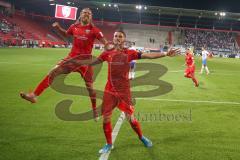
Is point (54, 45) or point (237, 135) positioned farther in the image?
point (54, 45)

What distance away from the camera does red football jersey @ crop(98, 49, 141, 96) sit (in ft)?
20.5

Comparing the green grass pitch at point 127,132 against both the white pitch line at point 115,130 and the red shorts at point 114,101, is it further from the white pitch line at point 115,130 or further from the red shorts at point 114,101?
the red shorts at point 114,101

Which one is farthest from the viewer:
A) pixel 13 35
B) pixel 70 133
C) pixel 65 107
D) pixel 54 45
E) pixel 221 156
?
pixel 54 45

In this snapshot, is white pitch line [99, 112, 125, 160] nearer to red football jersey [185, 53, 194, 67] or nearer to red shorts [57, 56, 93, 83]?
red shorts [57, 56, 93, 83]

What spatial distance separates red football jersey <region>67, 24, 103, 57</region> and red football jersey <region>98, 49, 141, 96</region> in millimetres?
1827

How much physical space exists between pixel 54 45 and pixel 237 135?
205 feet

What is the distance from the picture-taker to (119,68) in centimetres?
630

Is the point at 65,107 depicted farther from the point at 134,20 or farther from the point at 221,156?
the point at 134,20

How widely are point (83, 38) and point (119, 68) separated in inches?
82.0

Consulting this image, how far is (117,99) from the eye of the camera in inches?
249

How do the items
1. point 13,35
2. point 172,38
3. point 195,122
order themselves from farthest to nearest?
point 172,38 → point 13,35 → point 195,122

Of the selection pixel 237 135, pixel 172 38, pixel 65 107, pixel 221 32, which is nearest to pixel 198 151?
pixel 237 135

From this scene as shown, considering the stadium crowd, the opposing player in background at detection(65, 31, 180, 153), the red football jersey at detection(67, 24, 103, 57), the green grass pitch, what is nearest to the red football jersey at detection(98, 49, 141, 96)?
the opposing player in background at detection(65, 31, 180, 153)

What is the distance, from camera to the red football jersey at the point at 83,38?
798 centimetres
